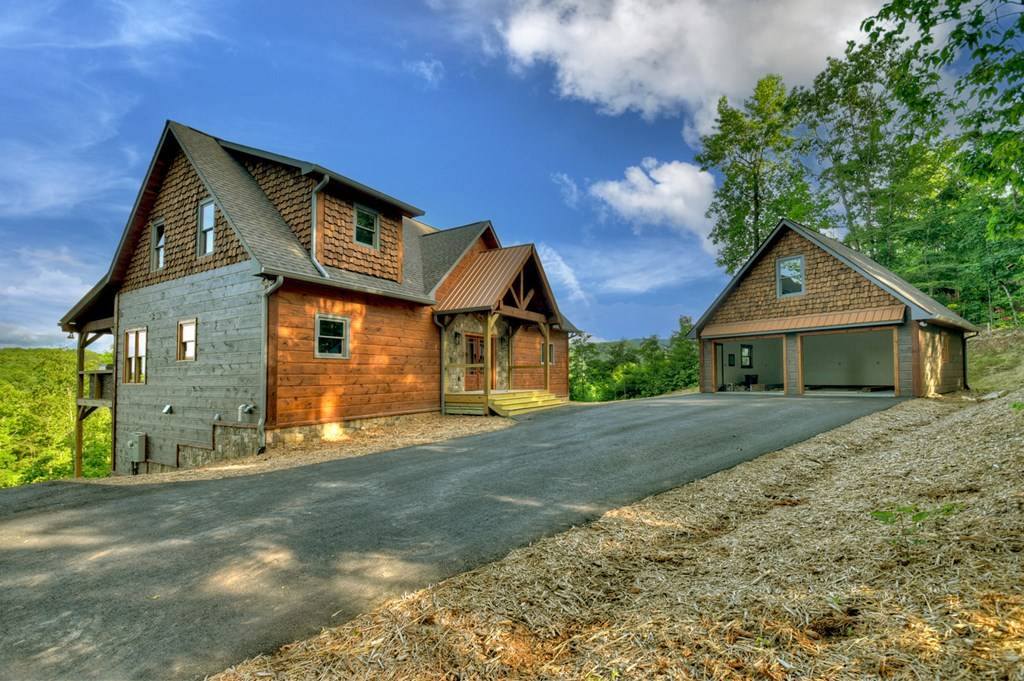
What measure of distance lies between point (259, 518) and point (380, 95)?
1930 cm

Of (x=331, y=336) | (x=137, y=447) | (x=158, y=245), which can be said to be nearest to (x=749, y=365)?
(x=331, y=336)

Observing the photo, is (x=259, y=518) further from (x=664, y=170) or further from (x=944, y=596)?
(x=664, y=170)

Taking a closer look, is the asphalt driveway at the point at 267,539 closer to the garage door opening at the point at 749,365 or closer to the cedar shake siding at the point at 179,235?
the cedar shake siding at the point at 179,235

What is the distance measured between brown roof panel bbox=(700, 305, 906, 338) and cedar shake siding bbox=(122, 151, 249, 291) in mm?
17519

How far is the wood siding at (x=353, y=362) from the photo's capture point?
35.2 ft

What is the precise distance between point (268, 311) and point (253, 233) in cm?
210

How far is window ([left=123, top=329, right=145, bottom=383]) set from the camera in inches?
567

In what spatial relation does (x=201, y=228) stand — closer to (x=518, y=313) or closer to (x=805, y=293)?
(x=518, y=313)

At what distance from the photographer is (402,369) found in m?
13.6

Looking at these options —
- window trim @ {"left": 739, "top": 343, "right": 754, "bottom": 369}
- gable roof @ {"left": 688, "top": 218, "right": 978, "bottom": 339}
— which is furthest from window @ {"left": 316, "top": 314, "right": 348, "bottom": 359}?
window trim @ {"left": 739, "top": 343, "right": 754, "bottom": 369}

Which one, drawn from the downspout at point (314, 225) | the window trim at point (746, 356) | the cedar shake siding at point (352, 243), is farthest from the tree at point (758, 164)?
the downspout at point (314, 225)

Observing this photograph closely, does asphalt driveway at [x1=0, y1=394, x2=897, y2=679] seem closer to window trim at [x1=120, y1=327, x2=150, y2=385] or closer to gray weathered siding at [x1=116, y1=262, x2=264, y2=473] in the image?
gray weathered siding at [x1=116, y1=262, x2=264, y2=473]

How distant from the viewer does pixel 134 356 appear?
47.9 feet

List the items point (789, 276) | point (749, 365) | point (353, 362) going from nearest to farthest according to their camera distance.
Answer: point (353, 362) < point (789, 276) < point (749, 365)
